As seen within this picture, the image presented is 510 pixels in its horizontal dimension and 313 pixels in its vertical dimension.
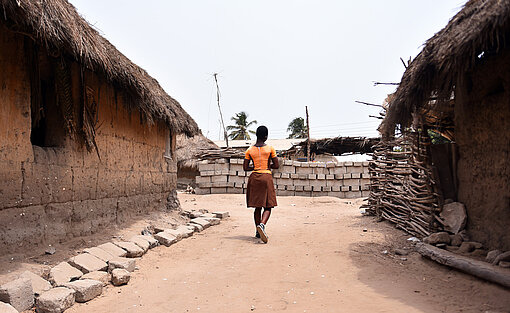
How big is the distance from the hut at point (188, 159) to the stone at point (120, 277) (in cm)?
1121

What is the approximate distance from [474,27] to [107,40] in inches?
178

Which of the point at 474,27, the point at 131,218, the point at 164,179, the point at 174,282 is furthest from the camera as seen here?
the point at 164,179

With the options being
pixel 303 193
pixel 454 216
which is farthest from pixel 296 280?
pixel 303 193

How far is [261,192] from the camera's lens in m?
5.18

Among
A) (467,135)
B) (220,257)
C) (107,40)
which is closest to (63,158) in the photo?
(107,40)

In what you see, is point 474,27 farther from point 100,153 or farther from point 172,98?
point 172,98

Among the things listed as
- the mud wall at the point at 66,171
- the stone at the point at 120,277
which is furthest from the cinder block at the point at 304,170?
the stone at the point at 120,277

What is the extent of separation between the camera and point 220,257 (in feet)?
14.6

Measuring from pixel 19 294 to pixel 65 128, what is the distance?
7.35 ft

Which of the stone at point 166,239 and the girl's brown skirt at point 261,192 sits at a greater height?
the girl's brown skirt at point 261,192

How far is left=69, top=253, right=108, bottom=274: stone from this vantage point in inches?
139

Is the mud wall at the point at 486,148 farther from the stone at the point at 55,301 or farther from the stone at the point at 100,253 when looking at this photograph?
the stone at the point at 100,253

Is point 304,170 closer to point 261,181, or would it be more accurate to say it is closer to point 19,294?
point 261,181

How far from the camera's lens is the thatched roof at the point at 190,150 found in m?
15.1
